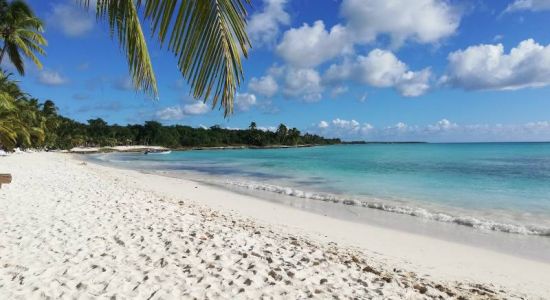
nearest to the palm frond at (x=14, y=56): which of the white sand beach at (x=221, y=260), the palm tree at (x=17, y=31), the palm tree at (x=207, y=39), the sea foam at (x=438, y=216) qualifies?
the palm tree at (x=17, y=31)

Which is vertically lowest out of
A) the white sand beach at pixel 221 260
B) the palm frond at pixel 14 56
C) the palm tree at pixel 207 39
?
the white sand beach at pixel 221 260

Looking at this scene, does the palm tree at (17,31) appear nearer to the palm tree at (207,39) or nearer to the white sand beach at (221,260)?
the white sand beach at (221,260)

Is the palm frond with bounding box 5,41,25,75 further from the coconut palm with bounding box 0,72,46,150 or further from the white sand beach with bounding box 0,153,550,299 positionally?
the white sand beach with bounding box 0,153,550,299

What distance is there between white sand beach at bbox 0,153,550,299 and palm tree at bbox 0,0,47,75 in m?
10.9

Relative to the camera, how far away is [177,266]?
4.59 m

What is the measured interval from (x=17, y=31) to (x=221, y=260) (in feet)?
55.9

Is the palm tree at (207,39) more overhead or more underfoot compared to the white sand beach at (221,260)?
more overhead

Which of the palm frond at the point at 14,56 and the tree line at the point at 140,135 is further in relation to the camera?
the tree line at the point at 140,135

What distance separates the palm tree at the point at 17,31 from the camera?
1620cm

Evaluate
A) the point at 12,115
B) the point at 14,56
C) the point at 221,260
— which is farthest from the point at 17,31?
the point at 221,260

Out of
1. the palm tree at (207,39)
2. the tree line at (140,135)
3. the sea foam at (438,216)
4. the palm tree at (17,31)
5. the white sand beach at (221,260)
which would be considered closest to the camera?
the palm tree at (207,39)

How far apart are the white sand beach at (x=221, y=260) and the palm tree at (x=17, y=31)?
10893mm

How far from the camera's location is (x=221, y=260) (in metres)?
4.92

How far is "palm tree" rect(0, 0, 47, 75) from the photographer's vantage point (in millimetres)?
16203
